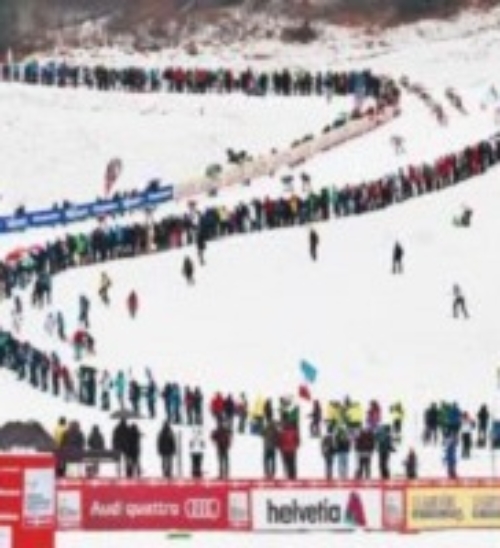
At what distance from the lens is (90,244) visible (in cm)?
4616

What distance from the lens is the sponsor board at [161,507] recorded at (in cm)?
2723

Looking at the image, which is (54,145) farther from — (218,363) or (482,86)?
(218,363)

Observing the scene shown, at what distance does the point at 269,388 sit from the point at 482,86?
3558cm

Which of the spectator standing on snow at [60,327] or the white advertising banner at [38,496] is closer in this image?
the white advertising banner at [38,496]

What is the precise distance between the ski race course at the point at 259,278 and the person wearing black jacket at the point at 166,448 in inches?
15.6

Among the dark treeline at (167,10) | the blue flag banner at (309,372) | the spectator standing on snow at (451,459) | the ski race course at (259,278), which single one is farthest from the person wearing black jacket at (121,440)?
the dark treeline at (167,10)

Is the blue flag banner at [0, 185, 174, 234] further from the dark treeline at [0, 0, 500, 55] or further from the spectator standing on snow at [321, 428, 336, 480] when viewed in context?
the dark treeline at [0, 0, 500, 55]

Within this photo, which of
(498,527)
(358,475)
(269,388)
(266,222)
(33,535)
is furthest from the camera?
A: (266,222)

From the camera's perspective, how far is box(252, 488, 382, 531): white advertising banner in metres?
27.4

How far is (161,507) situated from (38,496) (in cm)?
579

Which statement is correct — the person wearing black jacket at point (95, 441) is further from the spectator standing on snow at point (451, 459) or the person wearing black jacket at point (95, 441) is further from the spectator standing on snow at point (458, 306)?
the spectator standing on snow at point (458, 306)

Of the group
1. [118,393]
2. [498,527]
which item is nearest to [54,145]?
[118,393]

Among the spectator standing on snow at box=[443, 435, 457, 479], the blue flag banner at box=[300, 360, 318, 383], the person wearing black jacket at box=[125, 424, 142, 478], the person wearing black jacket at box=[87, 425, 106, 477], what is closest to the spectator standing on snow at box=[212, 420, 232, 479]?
the person wearing black jacket at box=[125, 424, 142, 478]

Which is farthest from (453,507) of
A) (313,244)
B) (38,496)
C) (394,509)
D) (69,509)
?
(313,244)
